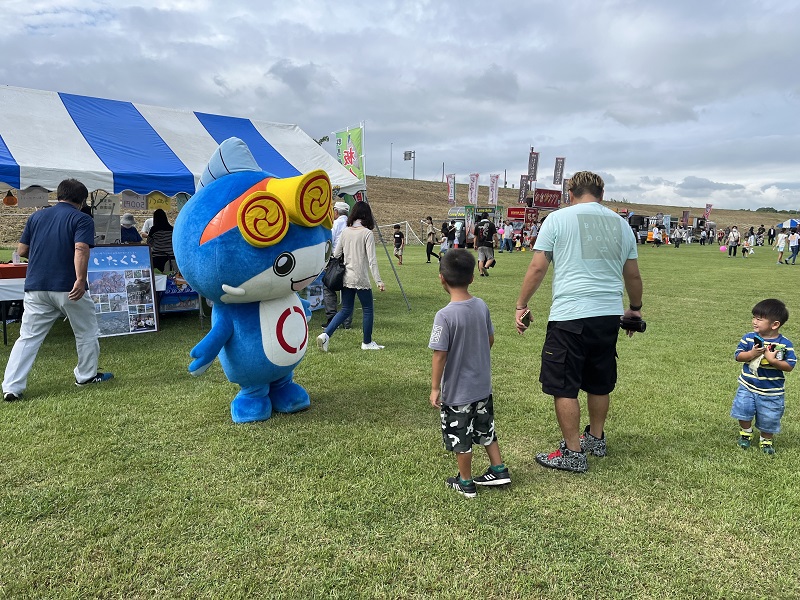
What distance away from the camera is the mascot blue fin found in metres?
4.18

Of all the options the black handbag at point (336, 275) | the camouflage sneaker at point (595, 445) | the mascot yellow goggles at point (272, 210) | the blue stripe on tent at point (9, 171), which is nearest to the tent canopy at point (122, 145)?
the blue stripe on tent at point (9, 171)

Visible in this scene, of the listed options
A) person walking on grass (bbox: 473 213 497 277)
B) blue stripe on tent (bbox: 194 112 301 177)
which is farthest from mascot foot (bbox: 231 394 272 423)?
person walking on grass (bbox: 473 213 497 277)

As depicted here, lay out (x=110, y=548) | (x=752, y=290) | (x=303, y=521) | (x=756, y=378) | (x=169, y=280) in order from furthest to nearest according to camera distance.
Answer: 1. (x=752, y=290)
2. (x=169, y=280)
3. (x=756, y=378)
4. (x=303, y=521)
5. (x=110, y=548)

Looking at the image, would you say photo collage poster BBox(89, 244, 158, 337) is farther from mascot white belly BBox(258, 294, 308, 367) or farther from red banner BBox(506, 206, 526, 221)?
red banner BBox(506, 206, 526, 221)

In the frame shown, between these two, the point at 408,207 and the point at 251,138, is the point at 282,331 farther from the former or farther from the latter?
the point at 408,207

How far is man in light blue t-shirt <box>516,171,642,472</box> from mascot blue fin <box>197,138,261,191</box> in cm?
242

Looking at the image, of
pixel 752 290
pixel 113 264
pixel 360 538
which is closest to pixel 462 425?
pixel 360 538

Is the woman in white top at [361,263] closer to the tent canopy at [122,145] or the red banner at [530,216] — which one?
the tent canopy at [122,145]

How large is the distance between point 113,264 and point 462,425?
5932mm

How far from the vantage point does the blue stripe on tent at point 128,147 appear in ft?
22.4

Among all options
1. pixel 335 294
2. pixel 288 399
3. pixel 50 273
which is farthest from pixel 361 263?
pixel 50 273

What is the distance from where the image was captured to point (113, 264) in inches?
276

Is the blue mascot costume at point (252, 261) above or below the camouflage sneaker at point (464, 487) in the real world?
above

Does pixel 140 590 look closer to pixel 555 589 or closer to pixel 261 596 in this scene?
pixel 261 596
